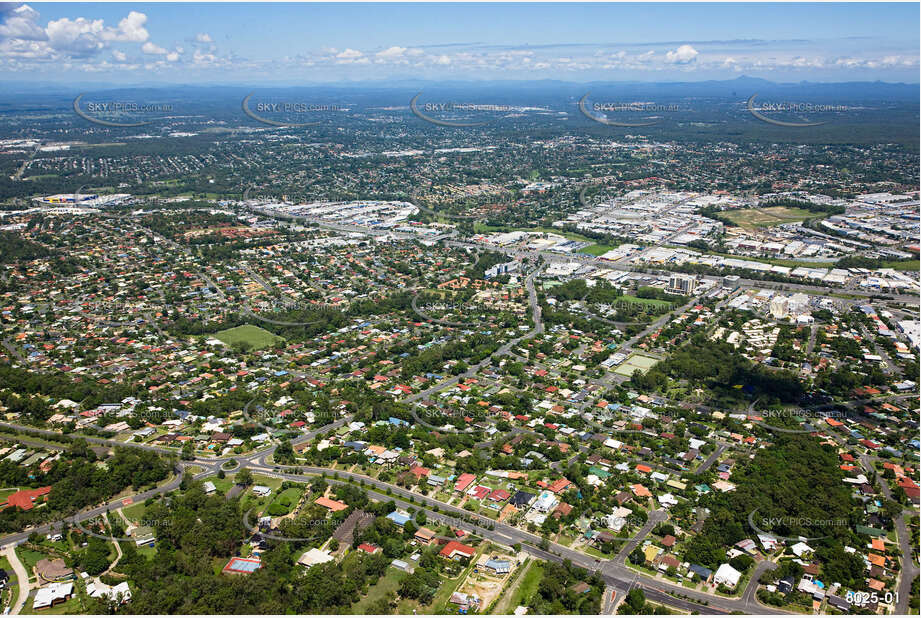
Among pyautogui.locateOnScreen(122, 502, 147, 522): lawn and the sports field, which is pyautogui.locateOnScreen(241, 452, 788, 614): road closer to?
pyautogui.locateOnScreen(122, 502, 147, 522): lawn

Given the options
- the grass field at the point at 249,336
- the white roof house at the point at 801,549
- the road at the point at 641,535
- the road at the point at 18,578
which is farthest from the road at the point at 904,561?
the grass field at the point at 249,336

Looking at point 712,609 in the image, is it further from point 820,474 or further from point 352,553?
point 352,553

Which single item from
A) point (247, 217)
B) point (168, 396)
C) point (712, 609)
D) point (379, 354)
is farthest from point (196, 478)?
point (247, 217)

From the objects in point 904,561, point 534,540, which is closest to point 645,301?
point 904,561
